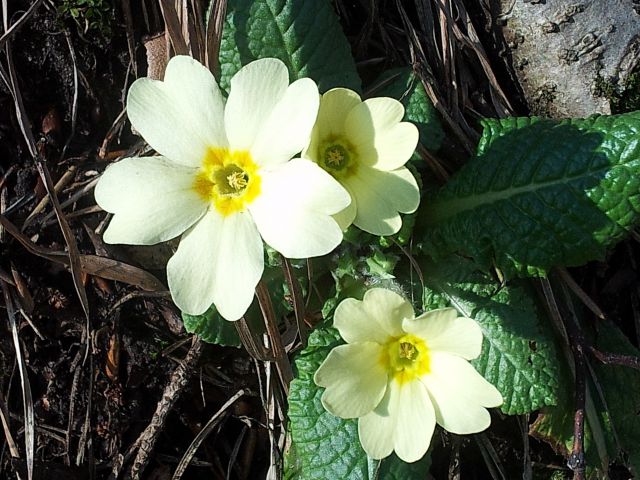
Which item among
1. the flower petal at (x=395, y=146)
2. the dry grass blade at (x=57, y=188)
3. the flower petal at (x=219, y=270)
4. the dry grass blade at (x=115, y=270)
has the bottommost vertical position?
the dry grass blade at (x=115, y=270)

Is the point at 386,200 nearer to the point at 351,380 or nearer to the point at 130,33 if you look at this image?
the point at 351,380

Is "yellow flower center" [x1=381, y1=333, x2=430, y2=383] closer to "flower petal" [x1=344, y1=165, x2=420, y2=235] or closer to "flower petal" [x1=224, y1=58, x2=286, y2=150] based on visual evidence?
"flower petal" [x1=344, y1=165, x2=420, y2=235]

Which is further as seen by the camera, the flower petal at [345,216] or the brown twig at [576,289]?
the brown twig at [576,289]

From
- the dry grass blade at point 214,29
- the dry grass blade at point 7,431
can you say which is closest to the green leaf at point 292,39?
the dry grass blade at point 214,29

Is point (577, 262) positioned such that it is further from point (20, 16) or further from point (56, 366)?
point (20, 16)

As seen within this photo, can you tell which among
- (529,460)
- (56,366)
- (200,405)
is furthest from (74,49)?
(529,460)

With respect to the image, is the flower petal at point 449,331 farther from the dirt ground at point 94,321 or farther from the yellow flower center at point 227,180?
the dirt ground at point 94,321
